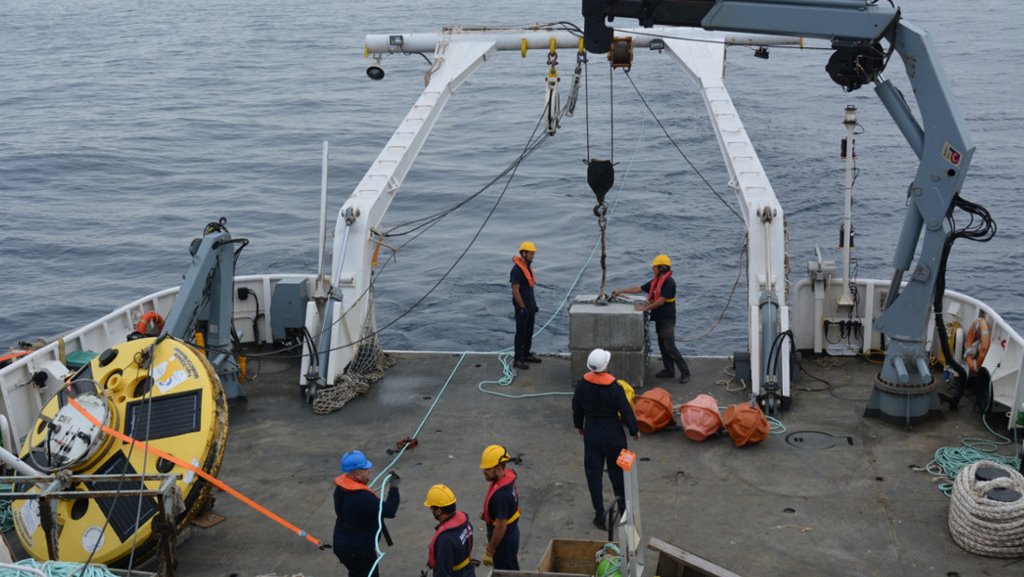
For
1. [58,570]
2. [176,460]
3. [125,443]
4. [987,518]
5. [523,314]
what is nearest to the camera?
[58,570]

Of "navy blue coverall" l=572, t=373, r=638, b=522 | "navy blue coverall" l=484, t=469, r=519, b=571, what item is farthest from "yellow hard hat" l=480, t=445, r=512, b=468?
"navy blue coverall" l=572, t=373, r=638, b=522

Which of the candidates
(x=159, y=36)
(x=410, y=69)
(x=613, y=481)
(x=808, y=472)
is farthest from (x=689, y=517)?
(x=159, y=36)

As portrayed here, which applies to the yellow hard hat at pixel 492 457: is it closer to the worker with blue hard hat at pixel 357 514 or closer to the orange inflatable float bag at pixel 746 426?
the worker with blue hard hat at pixel 357 514

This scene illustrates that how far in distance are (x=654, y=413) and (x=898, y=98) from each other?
390cm

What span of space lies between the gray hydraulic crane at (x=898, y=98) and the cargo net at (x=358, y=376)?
501 cm

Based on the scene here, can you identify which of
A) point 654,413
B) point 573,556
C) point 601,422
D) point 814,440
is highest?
point 601,422

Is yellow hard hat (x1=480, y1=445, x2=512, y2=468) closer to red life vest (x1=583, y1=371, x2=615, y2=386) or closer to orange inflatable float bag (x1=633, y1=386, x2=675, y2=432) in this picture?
red life vest (x1=583, y1=371, x2=615, y2=386)

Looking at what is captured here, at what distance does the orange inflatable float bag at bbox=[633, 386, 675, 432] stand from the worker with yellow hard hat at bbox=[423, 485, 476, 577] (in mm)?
4355

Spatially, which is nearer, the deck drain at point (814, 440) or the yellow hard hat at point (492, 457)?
the yellow hard hat at point (492, 457)

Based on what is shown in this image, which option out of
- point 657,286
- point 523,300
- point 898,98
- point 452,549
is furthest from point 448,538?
point 898,98

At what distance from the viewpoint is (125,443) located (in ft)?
30.5

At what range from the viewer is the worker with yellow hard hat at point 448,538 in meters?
7.14

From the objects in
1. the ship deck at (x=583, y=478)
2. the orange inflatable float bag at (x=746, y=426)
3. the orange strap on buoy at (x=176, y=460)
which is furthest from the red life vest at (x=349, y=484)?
the orange inflatable float bag at (x=746, y=426)

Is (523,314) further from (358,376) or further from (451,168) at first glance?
(451,168)
